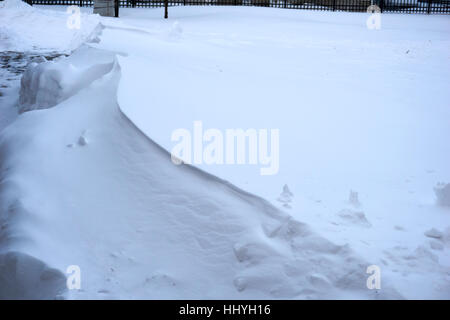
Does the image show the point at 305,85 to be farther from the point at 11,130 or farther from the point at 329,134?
the point at 11,130

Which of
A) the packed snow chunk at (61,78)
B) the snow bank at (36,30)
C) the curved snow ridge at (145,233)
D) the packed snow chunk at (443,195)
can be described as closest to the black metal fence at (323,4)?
the snow bank at (36,30)

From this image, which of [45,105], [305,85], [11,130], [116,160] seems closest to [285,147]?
[116,160]

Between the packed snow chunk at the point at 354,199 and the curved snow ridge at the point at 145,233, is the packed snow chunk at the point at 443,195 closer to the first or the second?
the packed snow chunk at the point at 354,199

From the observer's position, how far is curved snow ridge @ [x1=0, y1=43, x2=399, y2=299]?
2516 mm

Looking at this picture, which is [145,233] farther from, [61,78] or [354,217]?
[61,78]

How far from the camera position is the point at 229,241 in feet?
9.20

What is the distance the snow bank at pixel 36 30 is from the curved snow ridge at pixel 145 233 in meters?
7.75

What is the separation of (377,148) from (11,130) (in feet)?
9.45

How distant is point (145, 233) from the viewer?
2.99 meters

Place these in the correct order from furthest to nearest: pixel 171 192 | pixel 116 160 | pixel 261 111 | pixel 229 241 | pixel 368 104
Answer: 1. pixel 368 104
2. pixel 261 111
3. pixel 116 160
4. pixel 171 192
5. pixel 229 241

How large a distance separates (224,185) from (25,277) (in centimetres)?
116

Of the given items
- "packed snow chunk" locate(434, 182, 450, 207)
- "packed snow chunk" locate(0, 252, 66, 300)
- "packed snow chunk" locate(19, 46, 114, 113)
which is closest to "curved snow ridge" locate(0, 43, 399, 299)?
"packed snow chunk" locate(0, 252, 66, 300)

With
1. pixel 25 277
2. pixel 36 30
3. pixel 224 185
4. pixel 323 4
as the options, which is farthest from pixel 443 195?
pixel 323 4

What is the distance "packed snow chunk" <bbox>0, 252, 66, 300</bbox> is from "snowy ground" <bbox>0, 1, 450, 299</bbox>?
10mm
